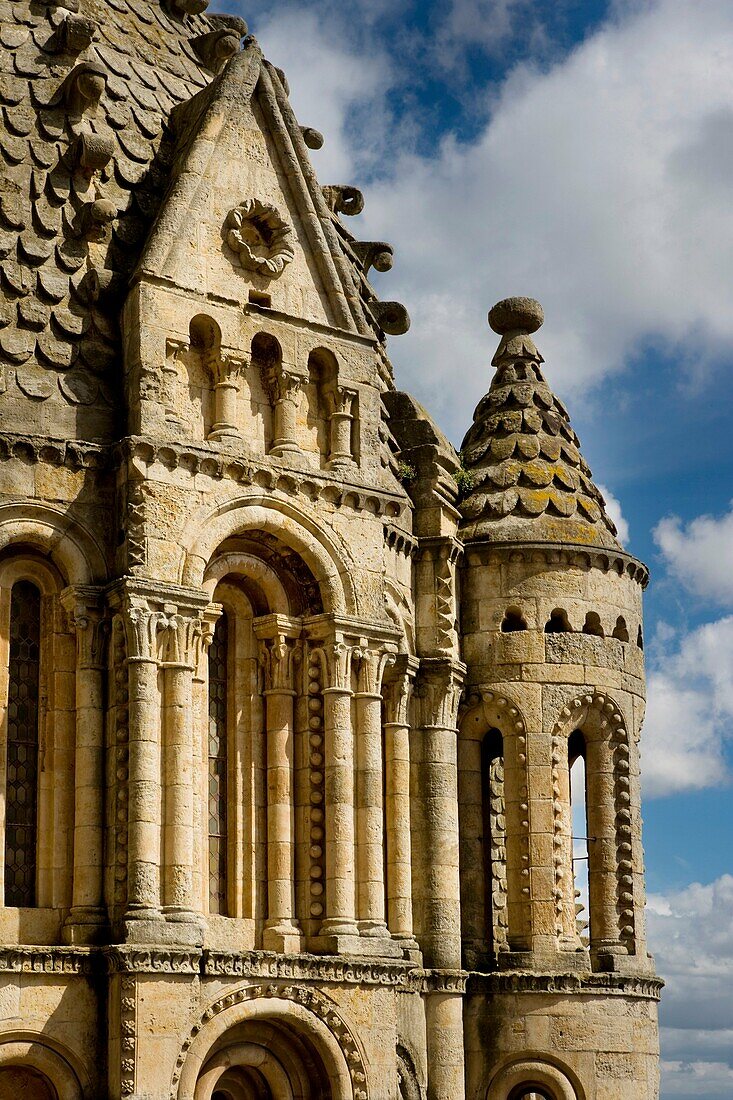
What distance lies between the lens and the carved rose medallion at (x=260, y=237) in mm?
30531

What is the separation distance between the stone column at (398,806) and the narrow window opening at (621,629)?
399 cm

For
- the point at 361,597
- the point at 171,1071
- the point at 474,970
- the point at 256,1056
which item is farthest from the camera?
the point at 474,970

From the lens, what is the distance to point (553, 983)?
32.3 meters

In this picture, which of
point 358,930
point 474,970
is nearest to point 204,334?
point 358,930

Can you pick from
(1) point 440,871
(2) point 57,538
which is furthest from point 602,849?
(2) point 57,538

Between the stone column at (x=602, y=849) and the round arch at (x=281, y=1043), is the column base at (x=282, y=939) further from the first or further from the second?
the stone column at (x=602, y=849)

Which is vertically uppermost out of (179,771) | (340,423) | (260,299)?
(260,299)

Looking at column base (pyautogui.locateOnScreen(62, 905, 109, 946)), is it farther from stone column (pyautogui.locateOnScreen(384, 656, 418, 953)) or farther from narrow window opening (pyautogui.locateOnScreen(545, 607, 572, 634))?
→ narrow window opening (pyautogui.locateOnScreen(545, 607, 572, 634))

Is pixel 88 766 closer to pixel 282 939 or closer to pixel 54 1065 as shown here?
pixel 282 939

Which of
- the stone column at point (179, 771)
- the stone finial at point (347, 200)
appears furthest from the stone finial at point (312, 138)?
the stone column at point (179, 771)

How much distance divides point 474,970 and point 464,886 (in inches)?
52.3

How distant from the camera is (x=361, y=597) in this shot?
99.0 feet

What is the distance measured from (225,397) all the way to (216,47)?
7.29m

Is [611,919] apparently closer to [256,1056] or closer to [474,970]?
[474,970]
